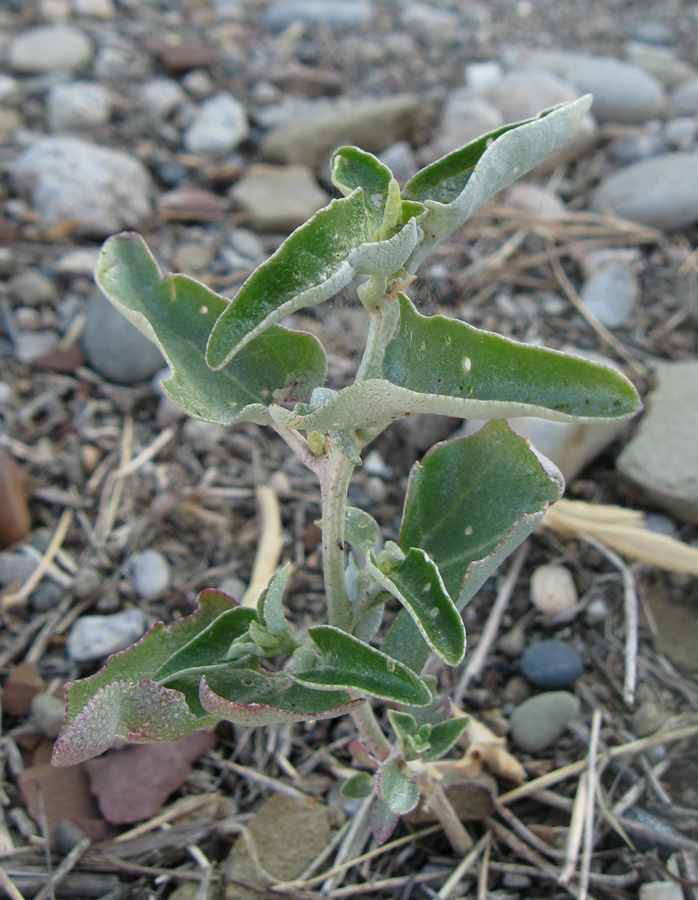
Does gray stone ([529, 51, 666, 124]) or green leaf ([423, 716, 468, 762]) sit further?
gray stone ([529, 51, 666, 124])

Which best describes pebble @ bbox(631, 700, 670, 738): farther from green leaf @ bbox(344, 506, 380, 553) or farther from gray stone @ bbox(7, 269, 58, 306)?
gray stone @ bbox(7, 269, 58, 306)

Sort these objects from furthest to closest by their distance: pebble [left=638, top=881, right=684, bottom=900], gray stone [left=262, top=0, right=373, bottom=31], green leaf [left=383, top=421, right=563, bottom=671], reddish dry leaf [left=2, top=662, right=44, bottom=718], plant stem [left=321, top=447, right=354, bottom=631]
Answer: gray stone [left=262, top=0, right=373, bottom=31] → reddish dry leaf [left=2, top=662, right=44, bottom=718] → pebble [left=638, top=881, right=684, bottom=900] → green leaf [left=383, top=421, right=563, bottom=671] → plant stem [left=321, top=447, right=354, bottom=631]

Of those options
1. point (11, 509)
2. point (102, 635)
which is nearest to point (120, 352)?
point (11, 509)

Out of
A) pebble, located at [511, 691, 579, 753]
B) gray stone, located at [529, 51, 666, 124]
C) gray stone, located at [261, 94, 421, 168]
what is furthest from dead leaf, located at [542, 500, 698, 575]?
gray stone, located at [529, 51, 666, 124]

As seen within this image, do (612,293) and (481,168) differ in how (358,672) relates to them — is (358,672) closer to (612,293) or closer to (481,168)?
(481,168)

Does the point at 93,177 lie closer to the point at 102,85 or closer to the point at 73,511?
the point at 102,85

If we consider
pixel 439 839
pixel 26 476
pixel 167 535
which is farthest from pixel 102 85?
pixel 439 839

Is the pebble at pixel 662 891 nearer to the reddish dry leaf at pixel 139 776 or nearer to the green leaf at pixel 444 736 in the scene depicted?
the green leaf at pixel 444 736
